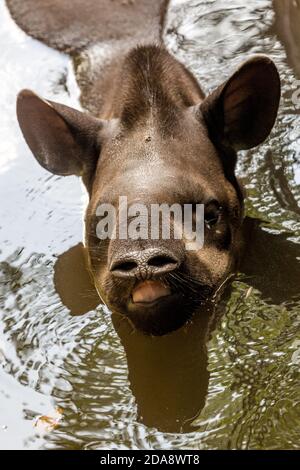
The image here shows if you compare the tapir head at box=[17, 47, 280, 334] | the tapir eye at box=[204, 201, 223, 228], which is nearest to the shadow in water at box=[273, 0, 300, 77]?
the tapir head at box=[17, 47, 280, 334]

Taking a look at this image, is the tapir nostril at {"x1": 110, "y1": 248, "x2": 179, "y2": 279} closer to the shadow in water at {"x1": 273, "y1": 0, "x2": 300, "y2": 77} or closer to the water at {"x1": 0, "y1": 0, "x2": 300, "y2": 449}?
the water at {"x1": 0, "y1": 0, "x2": 300, "y2": 449}

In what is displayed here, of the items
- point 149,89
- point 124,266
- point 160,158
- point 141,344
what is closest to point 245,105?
point 149,89

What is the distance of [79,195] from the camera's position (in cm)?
743

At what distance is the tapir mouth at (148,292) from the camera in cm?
484

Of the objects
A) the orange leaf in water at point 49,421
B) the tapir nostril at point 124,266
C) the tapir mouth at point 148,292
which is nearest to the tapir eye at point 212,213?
the tapir mouth at point 148,292

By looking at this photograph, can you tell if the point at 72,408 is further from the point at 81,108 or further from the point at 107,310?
the point at 81,108

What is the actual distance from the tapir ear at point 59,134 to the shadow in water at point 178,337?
685 millimetres

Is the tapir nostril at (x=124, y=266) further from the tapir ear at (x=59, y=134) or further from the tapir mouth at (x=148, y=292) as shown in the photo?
the tapir ear at (x=59, y=134)

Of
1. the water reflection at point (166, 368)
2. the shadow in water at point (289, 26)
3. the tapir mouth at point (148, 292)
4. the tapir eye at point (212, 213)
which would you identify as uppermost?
the shadow in water at point (289, 26)

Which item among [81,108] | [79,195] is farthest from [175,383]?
[81,108]

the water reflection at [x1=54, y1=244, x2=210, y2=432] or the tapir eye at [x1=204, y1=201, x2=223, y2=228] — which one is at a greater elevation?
the tapir eye at [x1=204, y1=201, x2=223, y2=228]

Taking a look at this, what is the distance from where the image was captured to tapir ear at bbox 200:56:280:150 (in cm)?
594

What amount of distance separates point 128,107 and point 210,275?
139 centimetres

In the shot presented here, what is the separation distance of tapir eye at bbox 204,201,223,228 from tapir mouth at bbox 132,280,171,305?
795 millimetres
